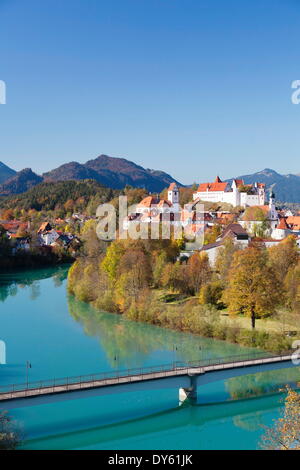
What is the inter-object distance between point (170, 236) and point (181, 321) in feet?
28.3

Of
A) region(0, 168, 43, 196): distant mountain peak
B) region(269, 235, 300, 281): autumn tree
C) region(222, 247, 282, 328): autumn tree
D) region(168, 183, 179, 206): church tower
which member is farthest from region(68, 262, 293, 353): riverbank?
region(0, 168, 43, 196): distant mountain peak

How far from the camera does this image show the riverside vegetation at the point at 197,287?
1877 centimetres

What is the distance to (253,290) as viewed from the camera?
18875 mm

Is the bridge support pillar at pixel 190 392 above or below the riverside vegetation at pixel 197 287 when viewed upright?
below

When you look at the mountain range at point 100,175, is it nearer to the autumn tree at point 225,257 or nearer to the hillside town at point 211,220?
the hillside town at point 211,220

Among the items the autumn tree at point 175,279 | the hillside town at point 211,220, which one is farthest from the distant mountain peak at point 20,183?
the autumn tree at point 175,279

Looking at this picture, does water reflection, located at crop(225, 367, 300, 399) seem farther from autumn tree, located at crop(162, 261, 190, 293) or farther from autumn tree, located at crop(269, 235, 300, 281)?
autumn tree, located at crop(162, 261, 190, 293)

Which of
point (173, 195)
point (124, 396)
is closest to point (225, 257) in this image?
point (124, 396)

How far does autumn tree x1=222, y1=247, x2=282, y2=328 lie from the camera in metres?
18.6

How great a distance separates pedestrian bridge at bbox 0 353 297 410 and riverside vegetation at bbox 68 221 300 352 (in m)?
2.96

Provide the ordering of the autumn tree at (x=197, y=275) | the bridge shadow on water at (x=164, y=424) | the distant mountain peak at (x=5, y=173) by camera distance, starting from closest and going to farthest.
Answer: the bridge shadow on water at (x=164, y=424) → the autumn tree at (x=197, y=275) → the distant mountain peak at (x=5, y=173)

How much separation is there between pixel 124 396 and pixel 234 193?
1233 inches

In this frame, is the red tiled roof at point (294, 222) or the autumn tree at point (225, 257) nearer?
the autumn tree at point (225, 257)

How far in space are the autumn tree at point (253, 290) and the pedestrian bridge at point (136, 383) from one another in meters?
3.64
